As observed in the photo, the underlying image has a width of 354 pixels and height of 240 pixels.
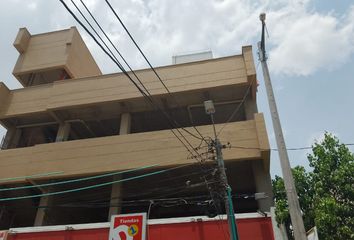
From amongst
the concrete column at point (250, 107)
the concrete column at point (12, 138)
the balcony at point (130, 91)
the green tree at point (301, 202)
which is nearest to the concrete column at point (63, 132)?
the balcony at point (130, 91)

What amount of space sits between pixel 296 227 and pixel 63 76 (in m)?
19.0

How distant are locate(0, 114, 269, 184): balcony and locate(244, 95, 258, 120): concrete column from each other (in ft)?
5.48

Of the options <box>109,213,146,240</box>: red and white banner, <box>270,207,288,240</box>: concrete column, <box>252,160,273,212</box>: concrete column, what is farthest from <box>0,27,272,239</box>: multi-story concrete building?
<box>109,213,146,240</box>: red and white banner

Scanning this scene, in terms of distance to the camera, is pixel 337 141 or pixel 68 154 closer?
pixel 337 141

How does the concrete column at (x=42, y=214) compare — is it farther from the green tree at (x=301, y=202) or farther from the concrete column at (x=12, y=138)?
the green tree at (x=301, y=202)

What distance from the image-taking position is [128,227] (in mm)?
13852

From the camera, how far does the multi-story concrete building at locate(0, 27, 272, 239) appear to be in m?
16.1

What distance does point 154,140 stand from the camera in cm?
1666

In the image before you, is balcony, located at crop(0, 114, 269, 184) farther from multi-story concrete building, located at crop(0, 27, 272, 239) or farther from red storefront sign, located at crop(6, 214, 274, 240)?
Answer: red storefront sign, located at crop(6, 214, 274, 240)

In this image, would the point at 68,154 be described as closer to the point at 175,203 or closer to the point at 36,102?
the point at 36,102

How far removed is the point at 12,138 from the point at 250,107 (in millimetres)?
14781

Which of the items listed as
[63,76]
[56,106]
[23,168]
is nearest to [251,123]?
[56,106]

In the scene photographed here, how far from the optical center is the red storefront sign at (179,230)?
1305cm

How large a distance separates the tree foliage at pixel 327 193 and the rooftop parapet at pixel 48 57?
1630 centimetres
